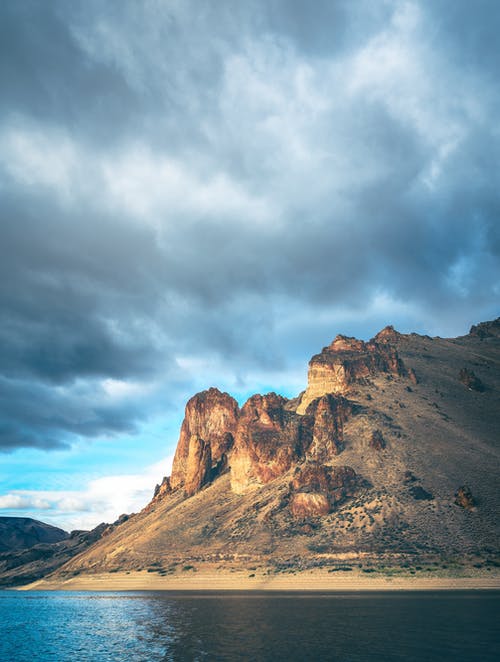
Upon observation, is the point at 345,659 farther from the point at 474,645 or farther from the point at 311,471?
the point at 311,471

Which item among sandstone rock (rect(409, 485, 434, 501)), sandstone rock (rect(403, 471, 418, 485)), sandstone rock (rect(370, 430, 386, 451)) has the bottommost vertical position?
sandstone rock (rect(409, 485, 434, 501))

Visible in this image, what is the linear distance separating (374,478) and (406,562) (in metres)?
36.9

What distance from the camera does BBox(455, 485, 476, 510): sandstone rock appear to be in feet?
451

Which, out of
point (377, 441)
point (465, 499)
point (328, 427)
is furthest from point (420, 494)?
point (328, 427)

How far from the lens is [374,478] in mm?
159125

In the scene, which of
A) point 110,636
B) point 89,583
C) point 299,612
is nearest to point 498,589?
point 299,612

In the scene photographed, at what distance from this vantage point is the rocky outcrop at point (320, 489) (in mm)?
156375

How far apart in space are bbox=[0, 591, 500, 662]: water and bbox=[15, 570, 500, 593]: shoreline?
17149 millimetres

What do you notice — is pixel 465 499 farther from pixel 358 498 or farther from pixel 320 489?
pixel 320 489

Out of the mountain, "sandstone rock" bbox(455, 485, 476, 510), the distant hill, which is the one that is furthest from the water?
"sandstone rock" bbox(455, 485, 476, 510)

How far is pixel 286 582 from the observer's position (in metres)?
132

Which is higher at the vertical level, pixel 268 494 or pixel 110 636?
pixel 268 494

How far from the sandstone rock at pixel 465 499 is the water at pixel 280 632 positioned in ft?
140

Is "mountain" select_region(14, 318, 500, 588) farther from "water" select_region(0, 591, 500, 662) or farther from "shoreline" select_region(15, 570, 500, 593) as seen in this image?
"water" select_region(0, 591, 500, 662)
